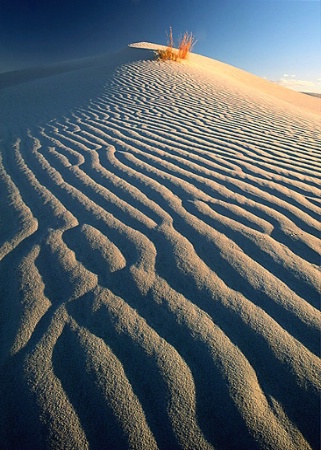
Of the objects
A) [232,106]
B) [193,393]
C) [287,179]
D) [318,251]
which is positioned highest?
[193,393]

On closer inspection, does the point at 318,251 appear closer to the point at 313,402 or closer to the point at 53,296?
the point at 313,402

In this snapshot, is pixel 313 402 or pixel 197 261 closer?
pixel 313 402

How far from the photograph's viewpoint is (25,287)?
1.45m

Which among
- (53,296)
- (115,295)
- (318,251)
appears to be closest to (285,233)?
(318,251)

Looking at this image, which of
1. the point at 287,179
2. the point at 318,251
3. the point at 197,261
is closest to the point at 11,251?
the point at 197,261

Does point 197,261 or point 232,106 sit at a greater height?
point 197,261

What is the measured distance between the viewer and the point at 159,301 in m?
1.36

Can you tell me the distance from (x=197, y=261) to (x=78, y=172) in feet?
5.32

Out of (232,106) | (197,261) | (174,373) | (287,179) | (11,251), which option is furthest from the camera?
(232,106)

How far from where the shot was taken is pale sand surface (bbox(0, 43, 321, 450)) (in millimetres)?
966

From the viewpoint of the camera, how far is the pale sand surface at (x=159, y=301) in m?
0.97

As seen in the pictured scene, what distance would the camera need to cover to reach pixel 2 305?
137cm

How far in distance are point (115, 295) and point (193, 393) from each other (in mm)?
564

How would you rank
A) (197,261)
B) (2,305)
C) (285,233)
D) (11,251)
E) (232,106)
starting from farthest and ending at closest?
1. (232,106)
2. (285,233)
3. (11,251)
4. (197,261)
5. (2,305)
